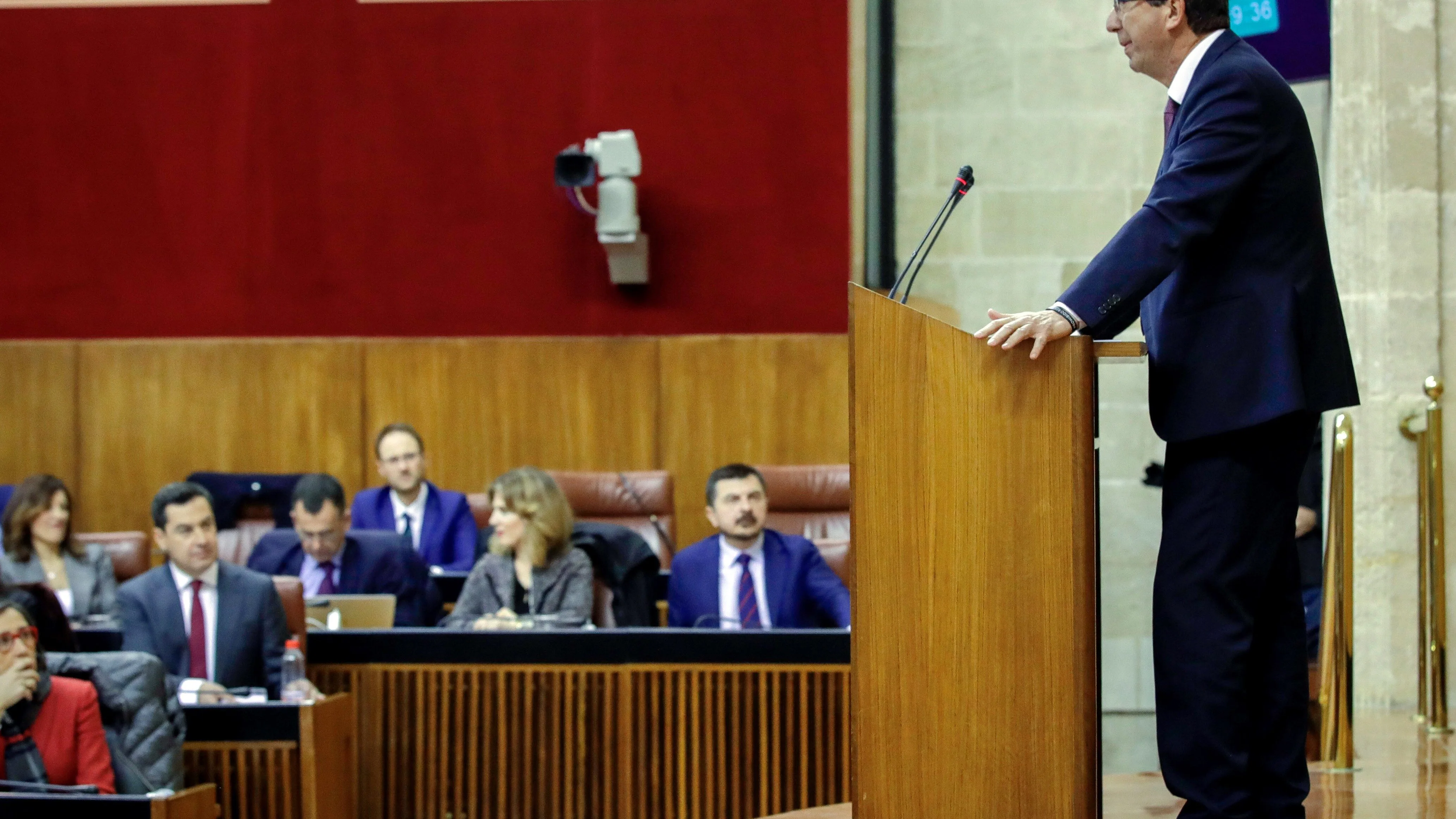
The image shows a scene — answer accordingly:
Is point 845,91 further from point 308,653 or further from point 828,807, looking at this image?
point 828,807

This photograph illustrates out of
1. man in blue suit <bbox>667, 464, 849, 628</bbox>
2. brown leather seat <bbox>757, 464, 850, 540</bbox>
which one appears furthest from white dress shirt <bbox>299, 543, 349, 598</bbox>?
brown leather seat <bbox>757, 464, 850, 540</bbox>

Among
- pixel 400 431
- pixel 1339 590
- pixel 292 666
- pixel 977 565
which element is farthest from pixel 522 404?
pixel 977 565

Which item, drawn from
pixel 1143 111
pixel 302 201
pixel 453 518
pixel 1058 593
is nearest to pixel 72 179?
pixel 302 201

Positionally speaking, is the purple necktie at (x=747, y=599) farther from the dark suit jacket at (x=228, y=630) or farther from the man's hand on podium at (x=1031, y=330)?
the man's hand on podium at (x=1031, y=330)

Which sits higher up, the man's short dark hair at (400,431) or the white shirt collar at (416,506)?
the man's short dark hair at (400,431)

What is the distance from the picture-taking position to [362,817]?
3.85 metres

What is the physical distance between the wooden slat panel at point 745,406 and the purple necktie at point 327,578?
6.54 ft

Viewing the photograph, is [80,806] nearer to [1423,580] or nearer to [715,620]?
[715,620]

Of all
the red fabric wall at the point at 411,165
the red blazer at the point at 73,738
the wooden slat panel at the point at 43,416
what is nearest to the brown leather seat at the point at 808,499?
the red fabric wall at the point at 411,165

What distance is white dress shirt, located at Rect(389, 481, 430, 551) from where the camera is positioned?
5609mm

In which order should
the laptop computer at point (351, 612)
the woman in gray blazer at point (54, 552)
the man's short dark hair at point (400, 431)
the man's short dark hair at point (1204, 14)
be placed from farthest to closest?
1. the man's short dark hair at point (400, 431)
2. the woman in gray blazer at point (54, 552)
3. the laptop computer at point (351, 612)
4. the man's short dark hair at point (1204, 14)

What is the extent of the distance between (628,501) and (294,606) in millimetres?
1846

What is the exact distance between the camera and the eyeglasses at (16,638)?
10.7 feet

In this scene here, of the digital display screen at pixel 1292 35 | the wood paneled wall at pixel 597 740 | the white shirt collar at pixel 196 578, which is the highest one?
the digital display screen at pixel 1292 35
